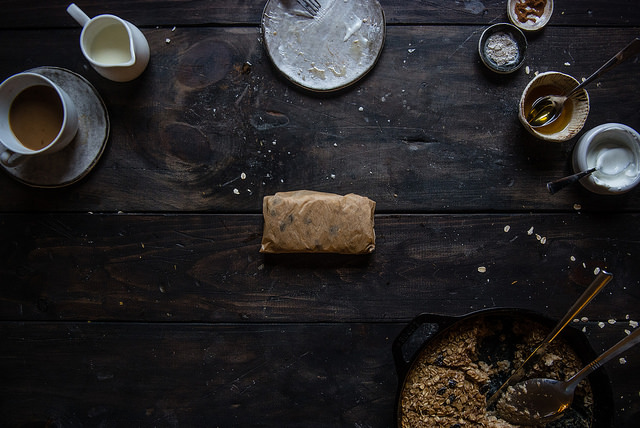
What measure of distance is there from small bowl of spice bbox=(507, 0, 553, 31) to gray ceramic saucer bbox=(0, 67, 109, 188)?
1037 mm

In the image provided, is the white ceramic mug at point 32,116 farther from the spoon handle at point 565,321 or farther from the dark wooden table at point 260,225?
the spoon handle at point 565,321

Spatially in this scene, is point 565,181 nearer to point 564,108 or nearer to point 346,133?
point 564,108

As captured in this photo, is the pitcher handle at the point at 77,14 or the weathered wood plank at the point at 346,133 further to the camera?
Result: the weathered wood plank at the point at 346,133

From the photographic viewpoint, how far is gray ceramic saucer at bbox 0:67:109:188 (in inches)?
44.1

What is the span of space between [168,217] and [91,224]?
19 centimetres

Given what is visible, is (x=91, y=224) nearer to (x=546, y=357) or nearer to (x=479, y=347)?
(x=479, y=347)

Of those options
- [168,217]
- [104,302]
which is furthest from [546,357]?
[104,302]

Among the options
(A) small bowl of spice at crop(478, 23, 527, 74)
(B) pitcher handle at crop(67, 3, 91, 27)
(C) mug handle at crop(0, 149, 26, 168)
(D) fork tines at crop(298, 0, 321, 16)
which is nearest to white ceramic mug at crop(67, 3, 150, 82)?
(B) pitcher handle at crop(67, 3, 91, 27)

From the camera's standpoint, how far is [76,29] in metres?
1.17

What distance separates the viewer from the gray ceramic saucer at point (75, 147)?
3.67 feet

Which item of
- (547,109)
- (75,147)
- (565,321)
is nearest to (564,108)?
(547,109)

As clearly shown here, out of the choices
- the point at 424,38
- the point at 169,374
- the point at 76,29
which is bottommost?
the point at 169,374

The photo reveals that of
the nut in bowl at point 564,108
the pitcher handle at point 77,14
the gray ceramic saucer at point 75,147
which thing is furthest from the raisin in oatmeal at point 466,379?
the pitcher handle at point 77,14

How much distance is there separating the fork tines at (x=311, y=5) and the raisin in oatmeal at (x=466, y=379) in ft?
2.69
